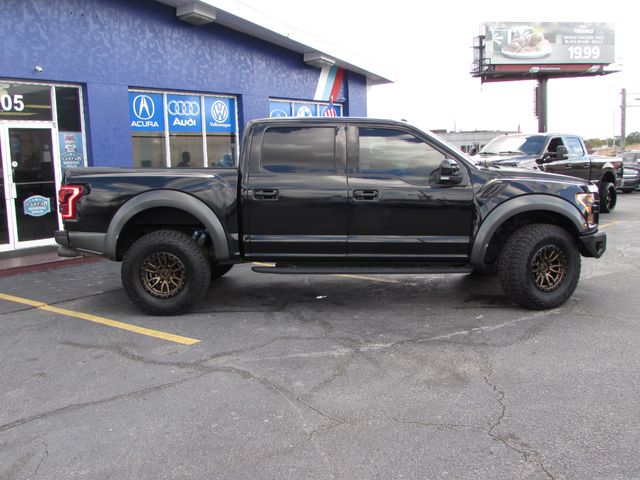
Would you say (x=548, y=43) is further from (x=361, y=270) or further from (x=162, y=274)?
(x=162, y=274)

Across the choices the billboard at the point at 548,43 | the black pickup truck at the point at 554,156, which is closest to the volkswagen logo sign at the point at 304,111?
the black pickup truck at the point at 554,156

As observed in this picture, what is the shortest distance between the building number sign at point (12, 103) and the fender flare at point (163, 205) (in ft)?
16.5

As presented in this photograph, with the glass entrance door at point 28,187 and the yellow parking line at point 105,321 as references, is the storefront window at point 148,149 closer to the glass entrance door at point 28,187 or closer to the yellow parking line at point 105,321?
the glass entrance door at point 28,187

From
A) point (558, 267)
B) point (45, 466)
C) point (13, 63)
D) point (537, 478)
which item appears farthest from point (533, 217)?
point (13, 63)

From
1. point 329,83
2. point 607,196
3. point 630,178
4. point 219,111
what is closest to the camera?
point 219,111

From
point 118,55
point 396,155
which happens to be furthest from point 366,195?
point 118,55

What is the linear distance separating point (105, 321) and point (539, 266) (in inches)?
178

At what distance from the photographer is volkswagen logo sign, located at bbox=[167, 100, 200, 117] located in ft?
39.2

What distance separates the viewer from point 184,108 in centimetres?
1217

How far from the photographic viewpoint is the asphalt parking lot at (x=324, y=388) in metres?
3.11

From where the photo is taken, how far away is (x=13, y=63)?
9086 millimetres

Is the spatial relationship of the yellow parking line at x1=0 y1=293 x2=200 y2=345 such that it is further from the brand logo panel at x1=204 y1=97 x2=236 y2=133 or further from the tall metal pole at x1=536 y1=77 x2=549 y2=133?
the tall metal pole at x1=536 y1=77 x2=549 y2=133

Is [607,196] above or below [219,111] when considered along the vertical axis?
below

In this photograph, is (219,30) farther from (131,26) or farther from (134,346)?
(134,346)
